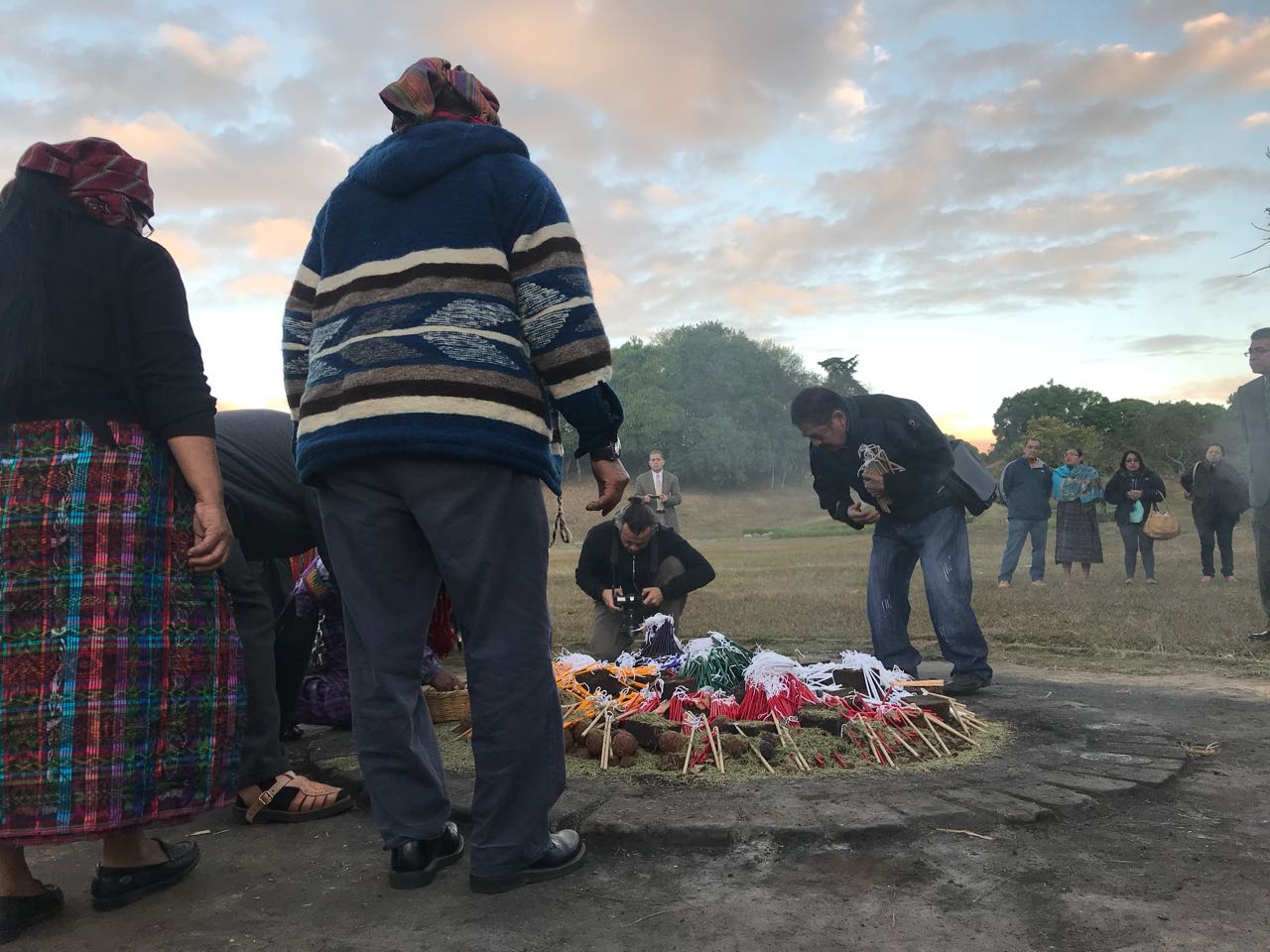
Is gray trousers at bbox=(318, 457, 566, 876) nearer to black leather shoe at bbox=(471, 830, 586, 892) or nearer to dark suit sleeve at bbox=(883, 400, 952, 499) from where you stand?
black leather shoe at bbox=(471, 830, 586, 892)

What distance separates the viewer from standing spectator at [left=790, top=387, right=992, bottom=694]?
512 cm

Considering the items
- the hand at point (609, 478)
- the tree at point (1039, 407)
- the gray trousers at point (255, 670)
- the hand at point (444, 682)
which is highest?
the tree at point (1039, 407)

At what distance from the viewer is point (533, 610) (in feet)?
7.98

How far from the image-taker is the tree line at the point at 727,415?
41844mm

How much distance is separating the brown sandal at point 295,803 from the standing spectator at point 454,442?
30.3 inches

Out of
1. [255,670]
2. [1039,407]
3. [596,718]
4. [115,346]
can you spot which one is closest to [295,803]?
[255,670]

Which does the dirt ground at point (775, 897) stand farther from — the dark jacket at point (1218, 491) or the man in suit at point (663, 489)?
the dark jacket at point (1218, 491)

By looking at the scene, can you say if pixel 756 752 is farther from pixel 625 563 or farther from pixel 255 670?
pixel 625 563

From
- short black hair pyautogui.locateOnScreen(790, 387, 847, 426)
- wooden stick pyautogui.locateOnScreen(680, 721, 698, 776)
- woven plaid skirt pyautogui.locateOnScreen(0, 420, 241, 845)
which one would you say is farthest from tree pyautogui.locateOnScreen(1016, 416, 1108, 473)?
woven plaid skirt pyautogui.locateOnScreen(0, 420, 241, 845)

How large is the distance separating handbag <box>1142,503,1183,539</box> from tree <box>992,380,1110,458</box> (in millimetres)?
47219

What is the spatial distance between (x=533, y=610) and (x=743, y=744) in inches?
55.5

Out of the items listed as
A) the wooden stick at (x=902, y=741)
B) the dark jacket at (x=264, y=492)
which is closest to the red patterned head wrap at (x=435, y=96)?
the dark jacket at (x=264, y=492)

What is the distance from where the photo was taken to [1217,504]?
39.2ft

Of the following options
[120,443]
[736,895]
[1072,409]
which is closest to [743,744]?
[736,895]
